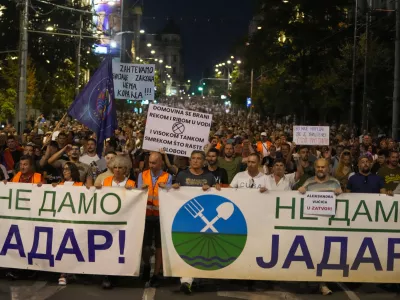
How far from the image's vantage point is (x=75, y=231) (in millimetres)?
8719

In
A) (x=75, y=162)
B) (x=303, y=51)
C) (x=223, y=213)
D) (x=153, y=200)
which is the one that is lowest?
(x=223, y=213)

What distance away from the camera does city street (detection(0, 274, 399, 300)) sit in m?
8.25

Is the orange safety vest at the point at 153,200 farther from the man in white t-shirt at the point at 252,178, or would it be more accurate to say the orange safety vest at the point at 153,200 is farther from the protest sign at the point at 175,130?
the protest sign at the point at 175,130

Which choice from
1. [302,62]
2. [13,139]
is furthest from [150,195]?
[302,62]

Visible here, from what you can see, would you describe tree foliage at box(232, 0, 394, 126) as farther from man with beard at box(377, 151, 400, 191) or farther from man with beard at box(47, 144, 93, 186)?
man with beard at box(47, 144, 93, 186)

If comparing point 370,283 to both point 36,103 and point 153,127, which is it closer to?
point 153,127

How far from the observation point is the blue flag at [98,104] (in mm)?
12711

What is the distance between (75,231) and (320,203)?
2.79 meters

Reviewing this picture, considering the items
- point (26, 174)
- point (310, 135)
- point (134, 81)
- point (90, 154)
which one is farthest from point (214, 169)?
point (310, 135)

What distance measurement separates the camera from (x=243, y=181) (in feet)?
31.0

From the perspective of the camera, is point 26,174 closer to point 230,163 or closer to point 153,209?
point 153,209

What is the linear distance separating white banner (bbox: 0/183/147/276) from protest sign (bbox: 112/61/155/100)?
536 centimetres

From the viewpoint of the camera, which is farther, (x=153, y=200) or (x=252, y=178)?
(x=252, y=178)

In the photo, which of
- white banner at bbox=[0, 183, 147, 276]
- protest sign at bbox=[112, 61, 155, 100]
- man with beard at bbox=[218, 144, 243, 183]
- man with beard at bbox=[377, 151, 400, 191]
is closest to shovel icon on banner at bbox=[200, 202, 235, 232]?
white banner at bbox=[0, 183, 147, 276]
